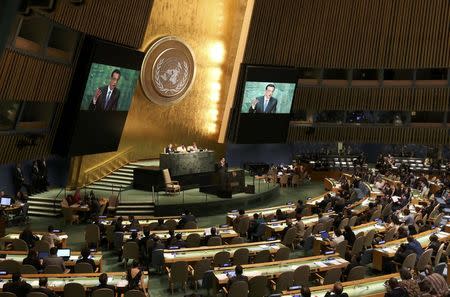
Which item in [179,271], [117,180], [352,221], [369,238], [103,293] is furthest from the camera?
[117,180]

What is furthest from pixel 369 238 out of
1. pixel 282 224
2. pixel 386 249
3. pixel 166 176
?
pixel 166 176

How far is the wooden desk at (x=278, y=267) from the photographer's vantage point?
9.73 metres

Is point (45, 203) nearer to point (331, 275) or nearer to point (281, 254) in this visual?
point (281, 254)

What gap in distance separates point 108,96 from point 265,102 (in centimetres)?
835

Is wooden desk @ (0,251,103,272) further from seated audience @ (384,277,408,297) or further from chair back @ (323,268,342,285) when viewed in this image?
seated audience @ (384,277,408,297)

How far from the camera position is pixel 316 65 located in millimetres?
25062

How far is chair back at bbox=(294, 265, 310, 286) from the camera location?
973 centimetres

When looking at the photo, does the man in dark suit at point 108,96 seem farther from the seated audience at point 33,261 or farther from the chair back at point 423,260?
the chair back at point 423,260

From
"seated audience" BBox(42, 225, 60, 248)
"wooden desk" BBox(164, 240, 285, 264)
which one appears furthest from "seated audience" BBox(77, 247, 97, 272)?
"seated audience" BBox(42, 225, 60, 248)

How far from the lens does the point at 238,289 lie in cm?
891

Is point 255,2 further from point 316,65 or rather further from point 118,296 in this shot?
point 118,296

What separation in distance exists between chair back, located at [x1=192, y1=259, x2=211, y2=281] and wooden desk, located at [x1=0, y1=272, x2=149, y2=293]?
4.01 ft

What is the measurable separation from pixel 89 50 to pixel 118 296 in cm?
1051

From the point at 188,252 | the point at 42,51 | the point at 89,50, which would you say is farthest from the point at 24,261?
the point at 89,50
